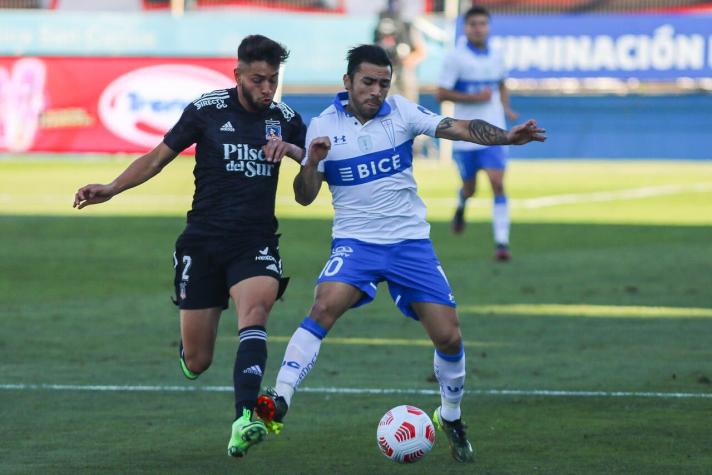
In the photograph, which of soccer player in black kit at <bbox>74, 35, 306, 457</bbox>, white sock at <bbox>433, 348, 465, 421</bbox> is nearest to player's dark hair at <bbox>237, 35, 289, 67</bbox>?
soccer player in black kit at <bbox>74, 35, 306, 457</bbox>

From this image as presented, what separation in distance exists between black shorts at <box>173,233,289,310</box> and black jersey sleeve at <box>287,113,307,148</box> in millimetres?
516

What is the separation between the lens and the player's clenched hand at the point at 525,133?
7.61 meters

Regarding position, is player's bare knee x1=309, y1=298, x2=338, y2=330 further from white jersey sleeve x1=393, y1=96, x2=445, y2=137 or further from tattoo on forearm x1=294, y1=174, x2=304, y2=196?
white jersey sleeve x1=393, y1=96, x2=445, y2=137

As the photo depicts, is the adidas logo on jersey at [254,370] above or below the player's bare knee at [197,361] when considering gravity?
above

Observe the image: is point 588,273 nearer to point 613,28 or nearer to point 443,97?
point 443,97

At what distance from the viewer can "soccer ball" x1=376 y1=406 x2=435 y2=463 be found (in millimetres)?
7441

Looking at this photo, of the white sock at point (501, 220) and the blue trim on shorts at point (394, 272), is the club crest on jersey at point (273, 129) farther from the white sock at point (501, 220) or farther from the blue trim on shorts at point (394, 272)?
the white sock at point (501, 220)

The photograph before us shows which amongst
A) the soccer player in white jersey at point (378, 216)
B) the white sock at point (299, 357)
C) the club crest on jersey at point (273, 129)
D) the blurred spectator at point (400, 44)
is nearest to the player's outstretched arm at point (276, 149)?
the soccer player in white jersey at point (378, 216)

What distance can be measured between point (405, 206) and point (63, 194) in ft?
57.1

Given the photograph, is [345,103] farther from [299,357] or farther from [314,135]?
[299,357]

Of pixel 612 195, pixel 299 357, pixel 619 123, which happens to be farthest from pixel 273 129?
pixel 619 123

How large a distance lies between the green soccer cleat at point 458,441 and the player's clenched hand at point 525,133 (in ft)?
4.68

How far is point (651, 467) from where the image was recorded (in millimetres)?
7438

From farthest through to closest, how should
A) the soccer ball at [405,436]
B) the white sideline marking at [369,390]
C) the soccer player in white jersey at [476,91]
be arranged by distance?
1. the soccer player in white jersey at [476,91]
2. the white sideline marking at [369,390]
3. the soccer ball at [405,436]
